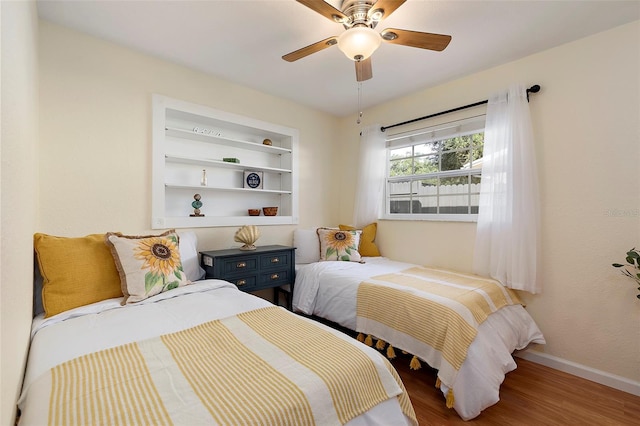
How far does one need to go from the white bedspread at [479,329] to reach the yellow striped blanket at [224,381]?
738mm

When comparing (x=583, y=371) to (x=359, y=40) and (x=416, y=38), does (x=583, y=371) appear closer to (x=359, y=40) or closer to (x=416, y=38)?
(x=416, y=38)

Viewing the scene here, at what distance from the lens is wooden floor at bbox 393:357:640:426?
172 cm

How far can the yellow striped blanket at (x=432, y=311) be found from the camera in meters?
1.77

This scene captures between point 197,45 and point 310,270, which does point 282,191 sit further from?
point 197,45

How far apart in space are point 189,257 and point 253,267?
56cm

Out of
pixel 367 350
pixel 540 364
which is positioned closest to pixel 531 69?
pixel 540 364

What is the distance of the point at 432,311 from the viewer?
1896mm

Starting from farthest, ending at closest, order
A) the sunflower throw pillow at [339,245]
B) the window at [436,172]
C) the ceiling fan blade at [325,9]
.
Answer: the sunflower throw pillow at [339,245] → the window at [436,172] → the ceiling fan blade at [325,9]

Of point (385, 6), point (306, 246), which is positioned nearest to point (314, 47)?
point (385, 6)

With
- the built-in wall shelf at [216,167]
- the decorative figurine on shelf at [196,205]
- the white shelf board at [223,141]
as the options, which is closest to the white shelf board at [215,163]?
the built-in wall shelf at [216,167]

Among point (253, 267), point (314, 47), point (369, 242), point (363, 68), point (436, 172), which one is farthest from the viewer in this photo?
point (369, 242)

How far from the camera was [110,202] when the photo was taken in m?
2.27

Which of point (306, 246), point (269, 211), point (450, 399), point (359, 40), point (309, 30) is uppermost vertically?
point (309, 30)

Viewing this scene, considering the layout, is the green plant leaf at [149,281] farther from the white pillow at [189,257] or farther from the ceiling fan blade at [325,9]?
the ceiling fan blade at [325,9]
